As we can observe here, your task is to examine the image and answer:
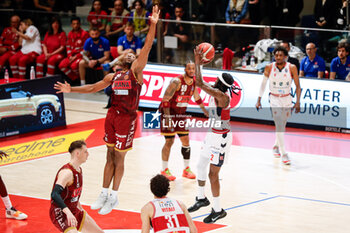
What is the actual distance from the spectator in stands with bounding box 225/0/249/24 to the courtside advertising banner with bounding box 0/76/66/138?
5129 millimetres

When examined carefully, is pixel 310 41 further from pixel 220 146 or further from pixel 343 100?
pixel 220 146


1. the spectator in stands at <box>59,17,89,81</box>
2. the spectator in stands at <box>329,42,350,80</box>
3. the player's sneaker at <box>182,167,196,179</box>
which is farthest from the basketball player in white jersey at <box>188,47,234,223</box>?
the spectator in stands at <box>59,17,89,81</box>

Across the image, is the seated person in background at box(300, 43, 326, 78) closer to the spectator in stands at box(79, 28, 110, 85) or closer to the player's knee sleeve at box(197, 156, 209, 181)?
the spectator in stands at box(79, 28, 110, 85)

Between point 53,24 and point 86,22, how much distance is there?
106 centimetres

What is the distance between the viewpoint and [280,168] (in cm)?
1210

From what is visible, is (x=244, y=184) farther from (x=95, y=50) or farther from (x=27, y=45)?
(x=27, y=45)

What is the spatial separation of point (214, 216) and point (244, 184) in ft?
7.24

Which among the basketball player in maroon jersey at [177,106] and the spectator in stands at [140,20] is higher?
the spectator in stands at [140,20]

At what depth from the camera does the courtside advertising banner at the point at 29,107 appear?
1415cm

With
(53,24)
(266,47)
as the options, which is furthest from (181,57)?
(53,24)

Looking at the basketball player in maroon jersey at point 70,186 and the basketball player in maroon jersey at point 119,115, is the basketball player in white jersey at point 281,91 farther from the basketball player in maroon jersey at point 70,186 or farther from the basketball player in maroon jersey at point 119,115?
the basketball player in maroon jersey at point 70,186

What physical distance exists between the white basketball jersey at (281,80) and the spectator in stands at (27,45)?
928 cm

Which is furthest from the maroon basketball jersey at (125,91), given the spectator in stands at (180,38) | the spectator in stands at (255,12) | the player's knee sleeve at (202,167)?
the spectator in stands at (255,12)

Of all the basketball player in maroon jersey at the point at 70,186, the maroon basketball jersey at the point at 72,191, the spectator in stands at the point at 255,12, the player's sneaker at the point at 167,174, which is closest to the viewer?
the basketball player in maroon jersey at the point at 70,186
